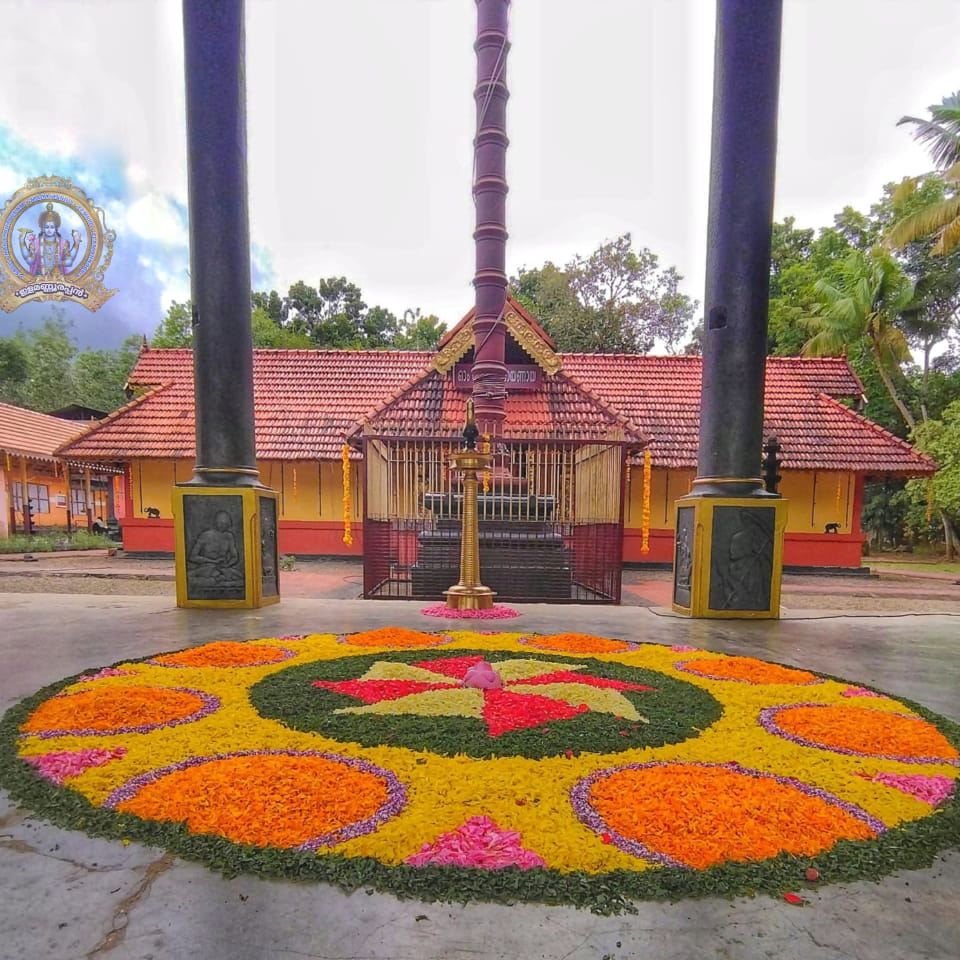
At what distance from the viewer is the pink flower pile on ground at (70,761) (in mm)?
1781

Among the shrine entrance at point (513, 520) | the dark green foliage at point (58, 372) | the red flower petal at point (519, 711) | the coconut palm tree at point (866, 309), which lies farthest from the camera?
the dark green foliage at point (58, 372)

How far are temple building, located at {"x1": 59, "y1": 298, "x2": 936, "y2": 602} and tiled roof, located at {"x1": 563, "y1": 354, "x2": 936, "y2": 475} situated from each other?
0.14ft

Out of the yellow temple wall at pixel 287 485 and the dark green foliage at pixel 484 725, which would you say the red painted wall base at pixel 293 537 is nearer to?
the yellow temple wall at pixel 287 485

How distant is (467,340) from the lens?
33.0 feet

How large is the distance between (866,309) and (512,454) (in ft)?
43.9

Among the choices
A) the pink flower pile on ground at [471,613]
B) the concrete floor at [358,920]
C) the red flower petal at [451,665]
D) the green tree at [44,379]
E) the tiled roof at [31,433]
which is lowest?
the pink flower pile on ground at [471,613]

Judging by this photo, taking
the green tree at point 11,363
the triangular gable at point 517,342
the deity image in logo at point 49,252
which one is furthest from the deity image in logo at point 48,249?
the triangular gable at point 517,342

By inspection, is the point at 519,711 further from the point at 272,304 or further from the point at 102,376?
the point at 102,376

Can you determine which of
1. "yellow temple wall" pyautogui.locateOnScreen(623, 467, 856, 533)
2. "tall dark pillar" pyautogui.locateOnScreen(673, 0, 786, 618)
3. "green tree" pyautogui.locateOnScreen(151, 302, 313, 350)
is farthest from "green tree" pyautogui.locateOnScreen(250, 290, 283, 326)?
"tall dark pillar" pyautogui.locateOnScreen(673, 0, 786, 618)

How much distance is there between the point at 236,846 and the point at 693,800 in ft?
3.92

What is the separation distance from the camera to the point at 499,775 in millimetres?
1781

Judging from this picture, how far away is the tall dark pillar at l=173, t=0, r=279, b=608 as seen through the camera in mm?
4980

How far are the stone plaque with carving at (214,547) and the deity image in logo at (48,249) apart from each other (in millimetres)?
18579

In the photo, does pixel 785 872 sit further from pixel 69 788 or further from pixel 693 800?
pixel 69 788
